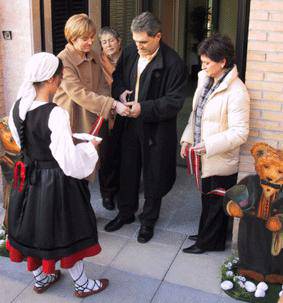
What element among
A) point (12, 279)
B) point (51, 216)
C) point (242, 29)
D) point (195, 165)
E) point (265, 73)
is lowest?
point (12, 279)

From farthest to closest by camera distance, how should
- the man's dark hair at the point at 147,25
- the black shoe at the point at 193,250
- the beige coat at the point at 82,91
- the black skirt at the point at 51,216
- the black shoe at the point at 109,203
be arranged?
1. the black shoe at the point at 109,203
2. the black shoe at the point at 193,250
3. the beige coat at the point at 82,91
4. the man's dark hair at the point at 147,25
5. the black skirt at the point at 51,216

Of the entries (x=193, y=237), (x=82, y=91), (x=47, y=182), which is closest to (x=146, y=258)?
(x=193, y=237)

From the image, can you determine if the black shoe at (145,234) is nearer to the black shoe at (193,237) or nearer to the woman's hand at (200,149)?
the black shoe at (193,237)

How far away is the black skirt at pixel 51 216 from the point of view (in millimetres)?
3213

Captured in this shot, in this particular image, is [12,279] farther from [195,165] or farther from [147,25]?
[147,25]

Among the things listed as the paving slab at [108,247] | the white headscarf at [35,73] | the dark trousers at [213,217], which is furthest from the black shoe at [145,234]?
the white headscarf at [35,73]

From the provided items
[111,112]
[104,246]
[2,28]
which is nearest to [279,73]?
[111,112]

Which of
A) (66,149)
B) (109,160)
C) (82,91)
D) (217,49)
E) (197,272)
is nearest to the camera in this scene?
(66,149)

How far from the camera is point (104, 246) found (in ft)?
13.9

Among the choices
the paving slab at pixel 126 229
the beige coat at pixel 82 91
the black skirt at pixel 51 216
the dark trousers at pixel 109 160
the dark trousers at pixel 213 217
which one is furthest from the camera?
the dark trousers at pixel 109 160

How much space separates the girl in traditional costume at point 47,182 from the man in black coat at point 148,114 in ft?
2.87

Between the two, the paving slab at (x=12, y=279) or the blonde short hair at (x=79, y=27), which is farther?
the blonde short hair at (x=79, y=27)

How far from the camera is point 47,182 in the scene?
320cm

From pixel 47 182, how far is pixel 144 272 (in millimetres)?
1141
